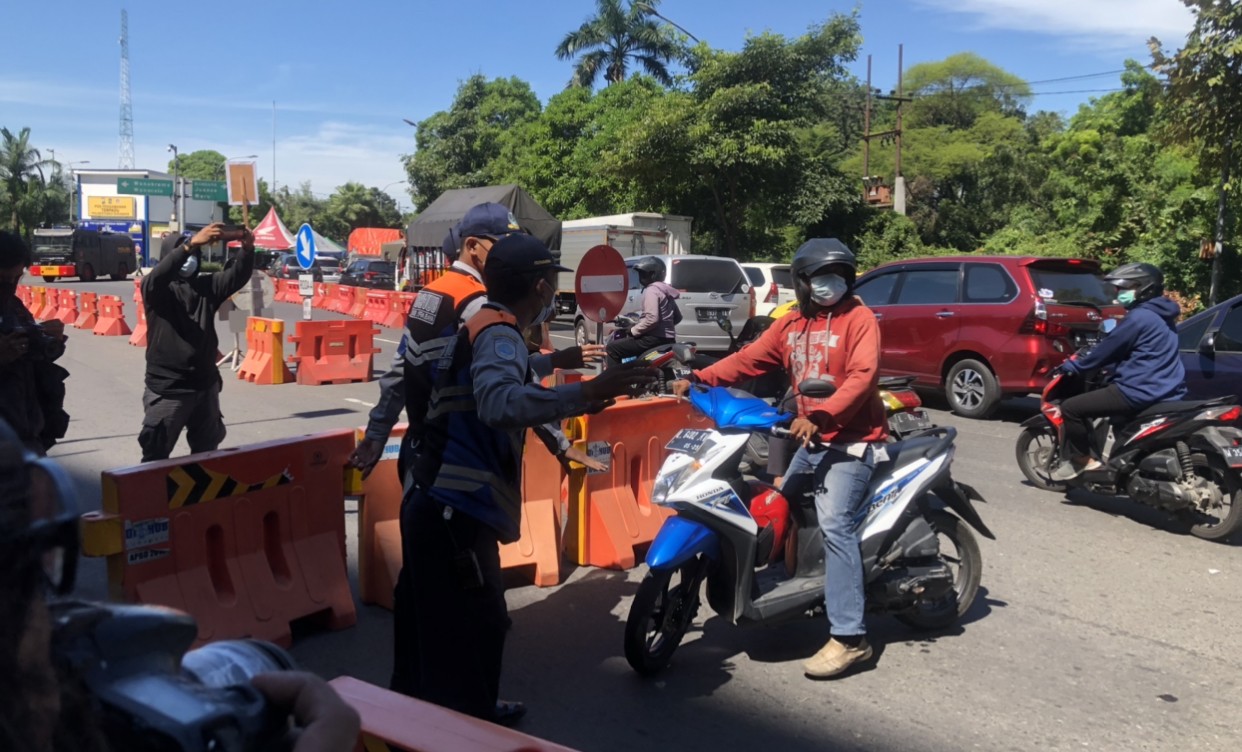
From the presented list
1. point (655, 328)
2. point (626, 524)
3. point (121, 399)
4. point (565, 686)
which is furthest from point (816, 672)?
point (121, 399)

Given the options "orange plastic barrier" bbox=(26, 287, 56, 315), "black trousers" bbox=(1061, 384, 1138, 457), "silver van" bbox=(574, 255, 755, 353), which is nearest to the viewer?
"black trousers" bbox=(1061, 384, 1138, 457)

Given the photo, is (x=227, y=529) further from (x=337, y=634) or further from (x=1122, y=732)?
(x=1122, y=732)

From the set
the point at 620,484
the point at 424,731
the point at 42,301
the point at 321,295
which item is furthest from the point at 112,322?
the point at 424,731

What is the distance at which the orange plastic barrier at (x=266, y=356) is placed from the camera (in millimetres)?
14000

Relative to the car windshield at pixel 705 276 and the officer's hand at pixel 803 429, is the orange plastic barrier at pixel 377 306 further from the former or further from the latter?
the officer's hand at pixel 803 429

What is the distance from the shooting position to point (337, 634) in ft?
16.4

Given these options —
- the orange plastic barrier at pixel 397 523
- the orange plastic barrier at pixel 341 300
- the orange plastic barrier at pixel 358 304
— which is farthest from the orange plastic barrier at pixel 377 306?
the orange plastic barrier at pixel 397 523

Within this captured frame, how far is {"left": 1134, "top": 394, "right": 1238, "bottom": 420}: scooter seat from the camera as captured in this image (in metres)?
6.76

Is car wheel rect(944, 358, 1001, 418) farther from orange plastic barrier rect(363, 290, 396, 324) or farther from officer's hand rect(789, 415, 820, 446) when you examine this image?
orange plastic barrier rect(363, 290, 396, 324)

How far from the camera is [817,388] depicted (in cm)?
409

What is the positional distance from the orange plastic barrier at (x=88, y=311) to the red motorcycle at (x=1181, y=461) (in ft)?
66.5

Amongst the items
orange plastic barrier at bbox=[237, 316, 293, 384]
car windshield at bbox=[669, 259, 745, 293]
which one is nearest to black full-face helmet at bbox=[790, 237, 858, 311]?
orange plastic barrier at bbox=[237, 316, 293, 384]

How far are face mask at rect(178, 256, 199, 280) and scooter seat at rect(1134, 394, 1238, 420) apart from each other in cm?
614

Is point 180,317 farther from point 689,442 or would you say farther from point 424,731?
point 424,731
